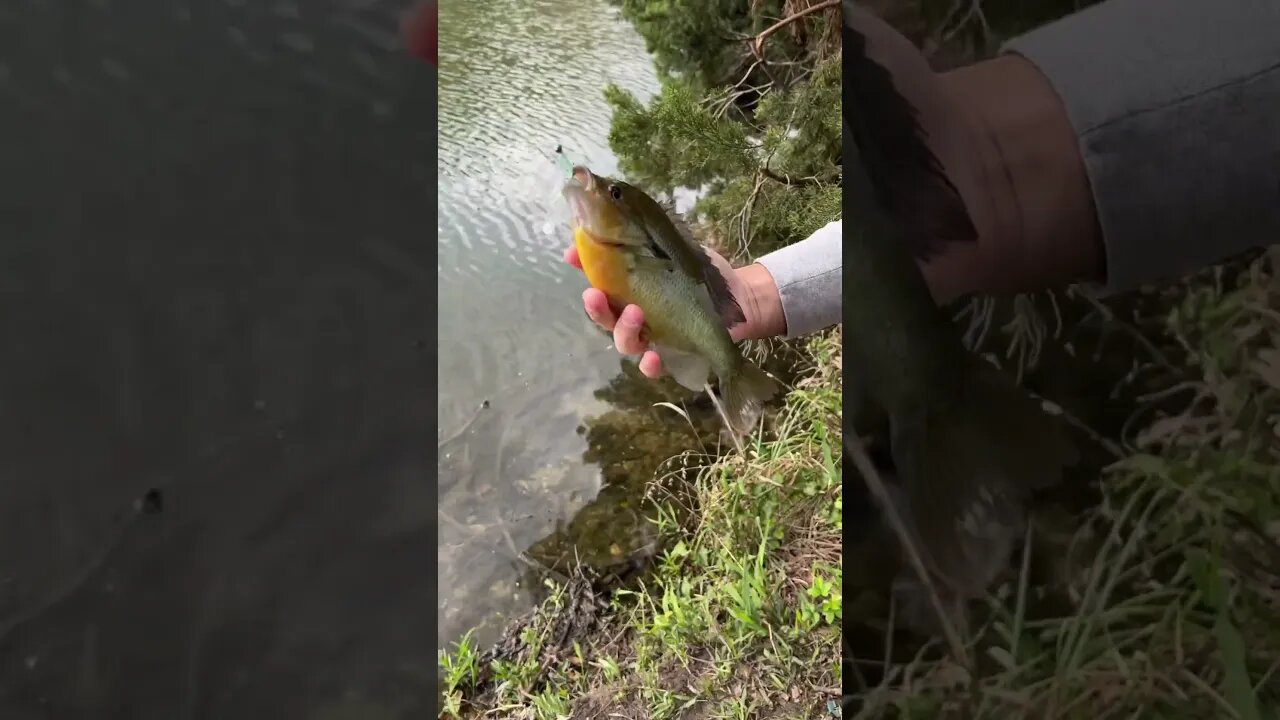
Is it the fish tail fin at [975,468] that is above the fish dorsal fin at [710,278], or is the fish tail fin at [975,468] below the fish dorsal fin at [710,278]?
above

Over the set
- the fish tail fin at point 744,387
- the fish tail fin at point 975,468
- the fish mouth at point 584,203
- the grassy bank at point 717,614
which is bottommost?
the grassy bank at point 717,614

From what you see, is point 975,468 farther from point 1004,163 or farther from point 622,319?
point 622,319

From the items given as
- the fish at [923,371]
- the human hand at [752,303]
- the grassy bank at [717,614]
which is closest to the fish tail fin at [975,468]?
the fish at [923,371]

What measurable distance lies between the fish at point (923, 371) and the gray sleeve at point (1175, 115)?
60 millimetres

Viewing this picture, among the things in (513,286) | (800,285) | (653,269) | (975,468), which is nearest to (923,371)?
(975,468)

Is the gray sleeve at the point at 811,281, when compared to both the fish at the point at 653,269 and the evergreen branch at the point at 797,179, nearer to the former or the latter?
the fish at the point at 653,269

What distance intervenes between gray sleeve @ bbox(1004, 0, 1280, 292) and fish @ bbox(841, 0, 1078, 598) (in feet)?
0.20

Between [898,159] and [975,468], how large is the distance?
15cm

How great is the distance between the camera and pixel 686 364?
3.62 ft

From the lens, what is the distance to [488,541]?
1944 millimetres

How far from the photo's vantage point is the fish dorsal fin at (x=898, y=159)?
1.10 ft
